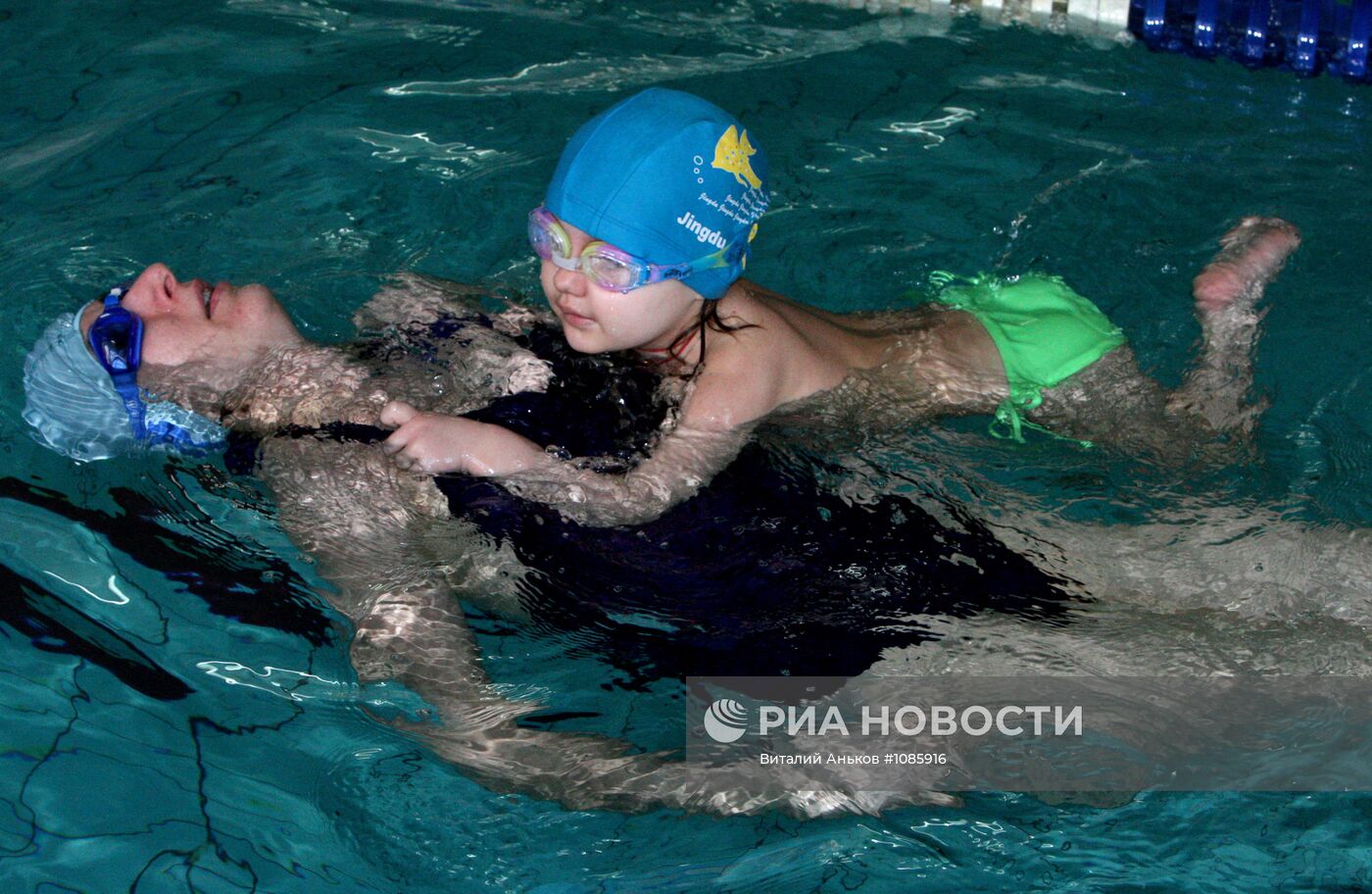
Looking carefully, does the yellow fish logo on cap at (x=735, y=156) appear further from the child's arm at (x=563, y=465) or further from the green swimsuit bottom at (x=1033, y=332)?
the green swimsuit bottom at (x=1033, y=332)

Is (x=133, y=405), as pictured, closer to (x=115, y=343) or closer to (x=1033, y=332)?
(x=115, y=343)

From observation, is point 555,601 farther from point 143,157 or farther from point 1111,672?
point 143,157

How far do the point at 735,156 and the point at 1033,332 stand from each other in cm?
111

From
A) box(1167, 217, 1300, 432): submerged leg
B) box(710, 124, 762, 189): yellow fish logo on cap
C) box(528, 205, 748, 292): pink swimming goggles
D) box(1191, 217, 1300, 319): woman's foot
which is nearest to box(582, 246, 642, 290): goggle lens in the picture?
box(528, 205, 748, 292): pink swimming goggles

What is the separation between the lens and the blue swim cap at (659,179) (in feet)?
10.7

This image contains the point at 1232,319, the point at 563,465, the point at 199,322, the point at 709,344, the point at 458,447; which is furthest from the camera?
the point at 1232,319

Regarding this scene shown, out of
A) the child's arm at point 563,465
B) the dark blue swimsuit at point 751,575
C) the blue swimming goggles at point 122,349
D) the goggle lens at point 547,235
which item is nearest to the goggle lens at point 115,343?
the blue swimming goggles at point 122,349

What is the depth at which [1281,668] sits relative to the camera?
3109 millimetres

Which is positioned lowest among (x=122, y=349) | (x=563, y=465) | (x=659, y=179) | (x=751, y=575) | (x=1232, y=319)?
(x=751, y=575)

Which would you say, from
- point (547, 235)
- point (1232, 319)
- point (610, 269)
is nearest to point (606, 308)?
point (610, 269)

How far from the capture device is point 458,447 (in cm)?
318

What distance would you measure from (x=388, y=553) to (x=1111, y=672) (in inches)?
69.9

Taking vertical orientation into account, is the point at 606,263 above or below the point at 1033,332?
above

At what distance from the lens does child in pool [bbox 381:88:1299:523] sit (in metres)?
3.27
